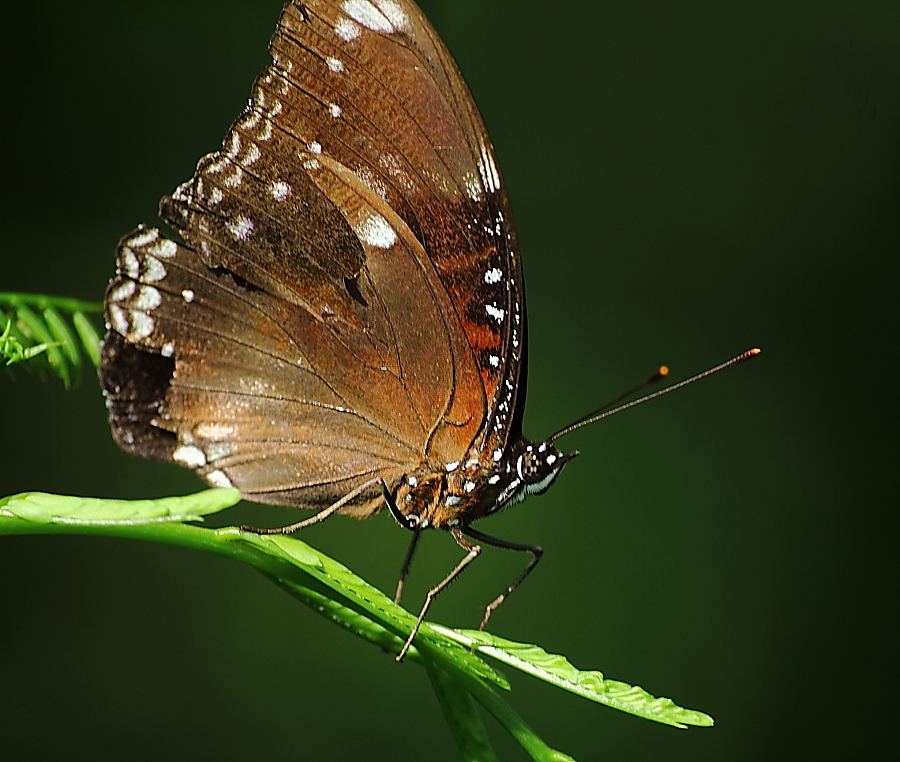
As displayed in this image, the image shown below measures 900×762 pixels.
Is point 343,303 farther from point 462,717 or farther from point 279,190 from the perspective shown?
point 462,717

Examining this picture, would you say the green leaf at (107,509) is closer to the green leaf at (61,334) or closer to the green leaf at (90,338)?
the green leaf at (61,334)

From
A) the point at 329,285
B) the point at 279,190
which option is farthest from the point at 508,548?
the point at 279,190

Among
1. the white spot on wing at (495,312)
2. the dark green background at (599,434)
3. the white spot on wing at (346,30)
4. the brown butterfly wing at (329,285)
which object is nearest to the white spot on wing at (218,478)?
the brown butterfly wing at (329,285)

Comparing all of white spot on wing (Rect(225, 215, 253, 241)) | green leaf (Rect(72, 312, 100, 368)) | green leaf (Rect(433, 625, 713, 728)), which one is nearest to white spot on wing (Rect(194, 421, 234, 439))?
green leaf (Rect(72, 312, 100, 368))

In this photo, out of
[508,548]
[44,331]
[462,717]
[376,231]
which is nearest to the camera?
[462,717]

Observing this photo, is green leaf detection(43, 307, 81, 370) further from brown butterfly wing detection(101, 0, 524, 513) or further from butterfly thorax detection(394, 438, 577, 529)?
butterfly thorax detection(394, 438, 577, 529)

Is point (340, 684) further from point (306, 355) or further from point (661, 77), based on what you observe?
point (661, 77)

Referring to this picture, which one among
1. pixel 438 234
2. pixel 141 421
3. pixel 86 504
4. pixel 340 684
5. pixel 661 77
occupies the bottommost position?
pixel 340 684

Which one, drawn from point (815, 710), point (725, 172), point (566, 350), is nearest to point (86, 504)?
point (566, 350)
